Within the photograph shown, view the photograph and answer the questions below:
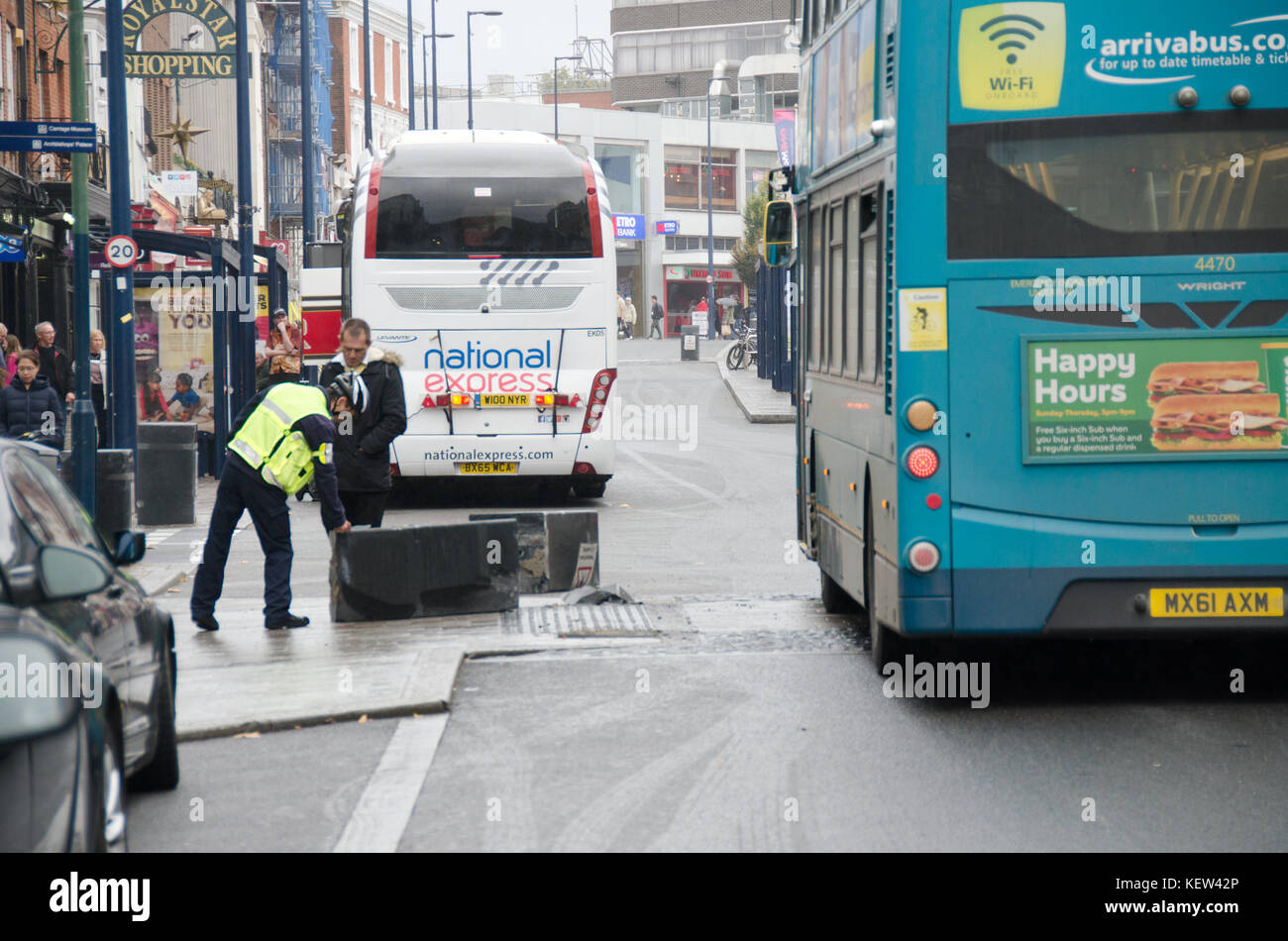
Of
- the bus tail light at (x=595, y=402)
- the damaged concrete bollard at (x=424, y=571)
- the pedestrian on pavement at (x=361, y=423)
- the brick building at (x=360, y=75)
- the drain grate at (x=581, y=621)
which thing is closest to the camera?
the drain grate at (x=581, y=621)

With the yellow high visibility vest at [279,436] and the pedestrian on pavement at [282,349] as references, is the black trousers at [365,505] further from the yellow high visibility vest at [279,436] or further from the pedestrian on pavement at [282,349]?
the yellow high visibility vest at [279,436]

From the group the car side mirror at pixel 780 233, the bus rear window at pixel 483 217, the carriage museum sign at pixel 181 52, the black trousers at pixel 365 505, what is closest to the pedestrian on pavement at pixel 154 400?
the carriage museum sign at pixel 181 52

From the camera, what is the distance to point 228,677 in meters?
9.93

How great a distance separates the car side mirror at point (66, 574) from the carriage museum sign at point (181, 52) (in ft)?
64.7

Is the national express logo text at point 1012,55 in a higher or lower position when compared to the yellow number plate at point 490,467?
higher

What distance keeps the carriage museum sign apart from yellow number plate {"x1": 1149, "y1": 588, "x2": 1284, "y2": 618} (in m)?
18.5

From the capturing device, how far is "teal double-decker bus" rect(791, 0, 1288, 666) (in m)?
8.38

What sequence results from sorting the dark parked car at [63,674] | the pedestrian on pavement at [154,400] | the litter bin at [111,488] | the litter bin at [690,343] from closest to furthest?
the dark parked car at [63,674] < the litter bin at [111,488] < the pedestrian on pavement at [154,400] < the litter bin at [690,343]

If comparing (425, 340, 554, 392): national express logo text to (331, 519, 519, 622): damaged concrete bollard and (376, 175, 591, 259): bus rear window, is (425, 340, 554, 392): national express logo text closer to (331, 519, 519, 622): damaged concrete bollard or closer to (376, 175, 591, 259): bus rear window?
(376, 175, 591, 259): bus rear window

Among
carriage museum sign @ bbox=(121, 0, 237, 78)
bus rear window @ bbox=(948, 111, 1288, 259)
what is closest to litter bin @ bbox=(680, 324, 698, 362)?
carriage museum sign @ bbox=(121, 0, 237, 78)

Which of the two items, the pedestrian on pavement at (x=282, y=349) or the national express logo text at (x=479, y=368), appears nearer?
the pedestrian on pavement at (x=282, y=349)

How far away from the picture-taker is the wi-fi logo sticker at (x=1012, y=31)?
27.3 feet
